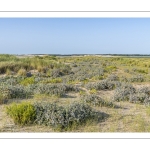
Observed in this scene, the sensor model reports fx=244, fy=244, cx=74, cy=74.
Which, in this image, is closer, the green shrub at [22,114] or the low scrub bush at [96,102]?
the green shrub at [22,114]

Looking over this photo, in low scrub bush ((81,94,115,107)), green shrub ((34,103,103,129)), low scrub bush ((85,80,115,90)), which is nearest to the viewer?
green shrub ((34,103,103,129))

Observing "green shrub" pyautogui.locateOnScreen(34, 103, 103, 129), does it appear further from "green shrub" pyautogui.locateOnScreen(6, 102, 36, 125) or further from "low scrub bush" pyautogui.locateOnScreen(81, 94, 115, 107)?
"low scrub bush" pyautogui.locateOnScreen(81, 94, 115, 107)

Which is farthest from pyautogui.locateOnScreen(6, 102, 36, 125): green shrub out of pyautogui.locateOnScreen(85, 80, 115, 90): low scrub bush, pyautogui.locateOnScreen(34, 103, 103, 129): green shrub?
pyautogui.locateOnScreen(85, 80, 115, 90): low scrub bush

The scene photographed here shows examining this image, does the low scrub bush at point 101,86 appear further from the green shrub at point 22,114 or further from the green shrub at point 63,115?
the green shrub at point 22,114

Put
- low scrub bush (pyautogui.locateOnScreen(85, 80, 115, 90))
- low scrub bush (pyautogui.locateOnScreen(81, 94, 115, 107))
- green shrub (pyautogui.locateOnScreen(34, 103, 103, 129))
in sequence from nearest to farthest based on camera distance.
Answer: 1. green shrub (pyautogui.locateOnScreen(34, 103, 103, 129))
2. low scrub bush (pyautogui.locateOnScreen(81, 94, 115, 107))
3. low scrub bush (pyautogui.locateOnScreen(85, 80, 115, 90))

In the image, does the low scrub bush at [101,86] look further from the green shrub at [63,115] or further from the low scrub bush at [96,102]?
the green shrub at [63,115]

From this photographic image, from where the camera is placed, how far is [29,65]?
13797 millimetres

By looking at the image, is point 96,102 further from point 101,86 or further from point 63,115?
point 101,86

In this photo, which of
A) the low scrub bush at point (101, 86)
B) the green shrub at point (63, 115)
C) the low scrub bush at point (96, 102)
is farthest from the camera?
the low scrub bush at point (101, 86)

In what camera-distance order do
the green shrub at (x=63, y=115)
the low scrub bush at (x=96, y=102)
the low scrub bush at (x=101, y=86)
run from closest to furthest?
the green shrub at (x=63, y=115)
the low scrub bush at (x=96, y=102)
the low scrub bush at (x=101, y=86)

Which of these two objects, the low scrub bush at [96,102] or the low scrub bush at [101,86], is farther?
the low scrub bush at [101,86]

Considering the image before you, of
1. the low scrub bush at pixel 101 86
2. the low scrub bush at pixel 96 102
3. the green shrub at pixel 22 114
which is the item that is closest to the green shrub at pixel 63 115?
the green shrub at pixel 22 114
